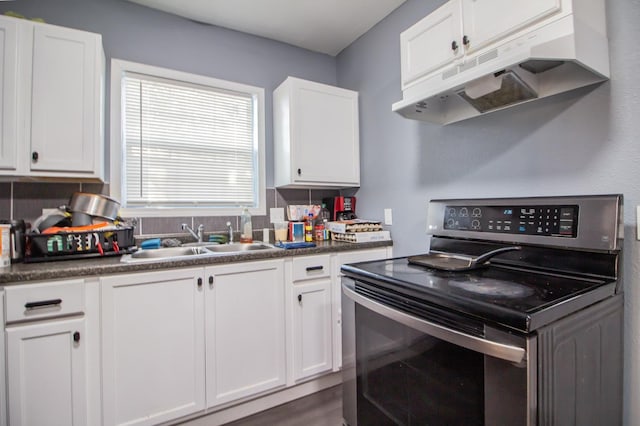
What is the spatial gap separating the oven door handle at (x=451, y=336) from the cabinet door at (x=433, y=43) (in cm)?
115

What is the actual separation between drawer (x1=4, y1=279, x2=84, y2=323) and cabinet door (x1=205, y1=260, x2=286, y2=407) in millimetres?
552

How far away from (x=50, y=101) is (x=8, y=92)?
0.52 feet

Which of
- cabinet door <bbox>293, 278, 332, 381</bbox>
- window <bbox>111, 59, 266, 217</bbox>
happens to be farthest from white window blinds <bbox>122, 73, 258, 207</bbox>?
cabinet door <bbox>293, 278, 332, 381</bbox>

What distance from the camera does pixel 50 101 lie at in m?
1.63

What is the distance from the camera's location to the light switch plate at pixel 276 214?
2.50 m

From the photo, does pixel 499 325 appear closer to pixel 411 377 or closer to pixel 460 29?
pixel 411 377

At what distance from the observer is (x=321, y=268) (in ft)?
6.50

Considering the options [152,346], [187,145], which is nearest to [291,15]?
[187,145]

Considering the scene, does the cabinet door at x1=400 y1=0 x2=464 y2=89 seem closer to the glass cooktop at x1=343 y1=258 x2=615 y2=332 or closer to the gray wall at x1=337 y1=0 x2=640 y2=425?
the gray wall at x1=337 y1=0 x2=640 y2=425

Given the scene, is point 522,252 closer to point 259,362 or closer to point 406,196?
point 406,196

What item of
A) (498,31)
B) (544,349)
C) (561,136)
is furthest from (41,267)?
(561,136)

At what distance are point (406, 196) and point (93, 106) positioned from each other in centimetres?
197

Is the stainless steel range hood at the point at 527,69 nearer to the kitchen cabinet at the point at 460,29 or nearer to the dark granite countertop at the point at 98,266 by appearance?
the kitchen cabinet at the point at 460,29

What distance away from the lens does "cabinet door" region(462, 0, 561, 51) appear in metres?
1.09
